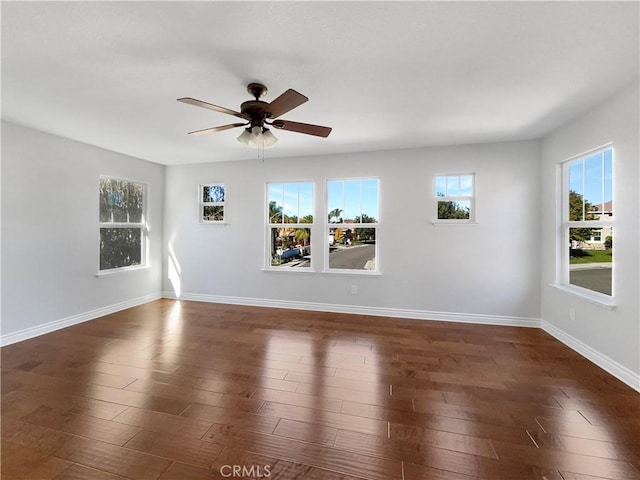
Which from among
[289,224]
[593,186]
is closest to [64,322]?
[289,224]

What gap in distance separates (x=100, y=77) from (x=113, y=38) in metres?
0.64

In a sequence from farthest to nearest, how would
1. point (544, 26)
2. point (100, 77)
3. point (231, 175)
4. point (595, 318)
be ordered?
point (231, 175), point (595, 318), point (100, 77), point (544, 26)

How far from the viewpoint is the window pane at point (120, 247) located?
4367mm

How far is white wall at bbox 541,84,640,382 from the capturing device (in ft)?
7.73

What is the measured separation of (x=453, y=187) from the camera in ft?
13.5

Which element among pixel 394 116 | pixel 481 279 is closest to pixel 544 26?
pixel 394 116

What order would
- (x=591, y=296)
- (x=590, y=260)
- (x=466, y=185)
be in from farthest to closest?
(x=466, y=185) < (x=590, y=260) < (x=591, y=296)

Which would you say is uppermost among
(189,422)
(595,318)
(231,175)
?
(231,175)

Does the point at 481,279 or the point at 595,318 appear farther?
the point at 481,279

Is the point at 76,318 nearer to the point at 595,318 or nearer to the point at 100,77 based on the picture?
the point at 100,77

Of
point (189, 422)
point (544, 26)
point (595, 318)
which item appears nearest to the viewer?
point (544, 26)

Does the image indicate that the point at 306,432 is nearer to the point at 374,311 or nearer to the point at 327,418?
the point at 327,418

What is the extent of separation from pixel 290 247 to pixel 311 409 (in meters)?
3.05

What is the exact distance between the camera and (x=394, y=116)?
9.93 feet
